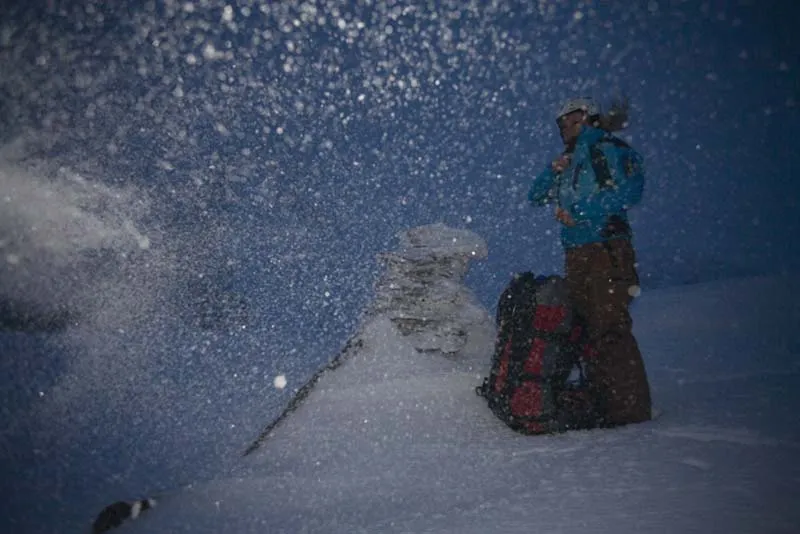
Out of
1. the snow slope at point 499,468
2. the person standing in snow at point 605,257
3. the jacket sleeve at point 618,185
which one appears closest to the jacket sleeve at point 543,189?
the person standing in snow at point 605,257

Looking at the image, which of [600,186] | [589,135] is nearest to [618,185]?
[600,186]

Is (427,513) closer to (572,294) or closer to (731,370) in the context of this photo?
(572,294)

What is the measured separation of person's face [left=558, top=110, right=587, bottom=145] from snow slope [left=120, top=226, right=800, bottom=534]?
2.40 m

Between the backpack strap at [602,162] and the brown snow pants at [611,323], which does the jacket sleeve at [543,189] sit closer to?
the backpack strap at [602,162]

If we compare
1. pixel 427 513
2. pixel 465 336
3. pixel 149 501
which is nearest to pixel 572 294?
pixel 427 513

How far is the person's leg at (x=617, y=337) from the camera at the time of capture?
9.77ft

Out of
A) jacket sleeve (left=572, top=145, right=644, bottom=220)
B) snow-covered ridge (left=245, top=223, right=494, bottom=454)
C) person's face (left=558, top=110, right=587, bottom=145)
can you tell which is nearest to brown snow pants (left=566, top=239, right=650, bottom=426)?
jacket sleeve (left=572, top=145, right=644, bottom=220)

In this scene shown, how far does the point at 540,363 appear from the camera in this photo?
3.08 meters

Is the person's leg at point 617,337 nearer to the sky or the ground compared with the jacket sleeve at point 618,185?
nearer to the ground

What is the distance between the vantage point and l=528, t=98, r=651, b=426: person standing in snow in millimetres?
3025

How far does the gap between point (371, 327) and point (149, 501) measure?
4.94 metres

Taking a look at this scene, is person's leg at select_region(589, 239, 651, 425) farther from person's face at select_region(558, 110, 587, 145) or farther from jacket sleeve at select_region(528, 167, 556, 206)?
person's face at select_region(558, 110, 587, 145)

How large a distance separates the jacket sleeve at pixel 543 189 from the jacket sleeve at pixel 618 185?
17.8 inches

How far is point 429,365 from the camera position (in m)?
5.77
